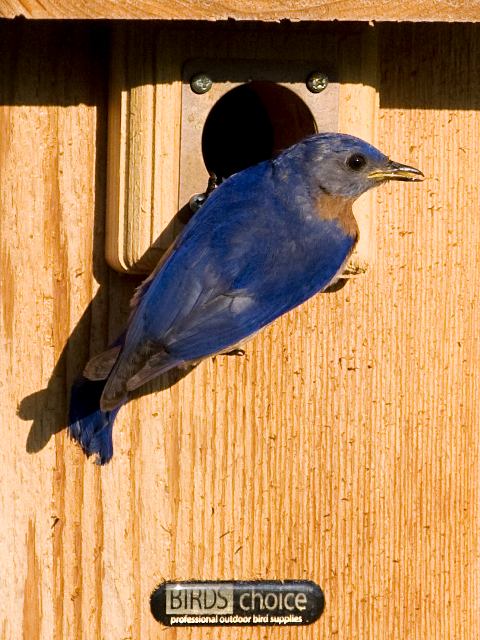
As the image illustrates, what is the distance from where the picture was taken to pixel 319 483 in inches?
117

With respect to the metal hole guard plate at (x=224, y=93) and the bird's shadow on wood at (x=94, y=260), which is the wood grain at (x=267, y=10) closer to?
the metal hole guard plate at (x=224, y=93)

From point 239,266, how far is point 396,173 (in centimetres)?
35

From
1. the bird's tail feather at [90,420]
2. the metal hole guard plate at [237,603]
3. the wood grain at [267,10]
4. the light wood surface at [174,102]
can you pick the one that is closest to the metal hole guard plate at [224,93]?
the light wood surface at [174,102]

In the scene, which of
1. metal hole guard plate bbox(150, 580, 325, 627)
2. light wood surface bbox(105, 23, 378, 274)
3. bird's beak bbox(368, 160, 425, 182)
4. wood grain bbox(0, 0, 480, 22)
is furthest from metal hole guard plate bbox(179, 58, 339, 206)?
metal hole guard plate bbox(150, 580, 325, 627)

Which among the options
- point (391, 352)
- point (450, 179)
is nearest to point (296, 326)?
point (391, 352)

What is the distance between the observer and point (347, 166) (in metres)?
2.83

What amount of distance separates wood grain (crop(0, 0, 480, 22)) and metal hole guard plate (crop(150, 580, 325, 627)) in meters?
1.08

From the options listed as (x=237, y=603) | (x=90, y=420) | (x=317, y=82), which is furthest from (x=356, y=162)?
(x=237, y=603)

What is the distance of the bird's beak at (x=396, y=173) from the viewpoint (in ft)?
9.13

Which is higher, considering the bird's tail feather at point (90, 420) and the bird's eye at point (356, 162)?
the bird's eye at point (356, 162)

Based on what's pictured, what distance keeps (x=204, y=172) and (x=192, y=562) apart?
736 mm

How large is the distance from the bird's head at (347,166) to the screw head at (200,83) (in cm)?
21

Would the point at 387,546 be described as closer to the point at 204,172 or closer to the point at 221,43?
the point at 204,172

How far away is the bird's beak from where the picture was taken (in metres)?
2.78
